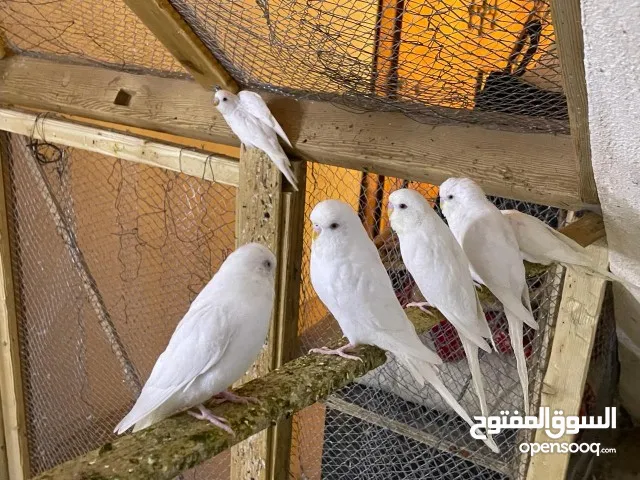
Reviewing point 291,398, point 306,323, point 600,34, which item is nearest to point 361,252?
point 291,398

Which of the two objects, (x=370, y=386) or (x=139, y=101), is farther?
(x=370, y=386)

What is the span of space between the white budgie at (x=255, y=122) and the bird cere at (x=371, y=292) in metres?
0.35

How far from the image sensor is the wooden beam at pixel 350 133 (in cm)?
86

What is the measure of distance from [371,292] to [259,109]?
0.49 m

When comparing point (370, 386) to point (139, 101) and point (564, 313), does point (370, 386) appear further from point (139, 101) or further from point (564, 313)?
point (139, 101)

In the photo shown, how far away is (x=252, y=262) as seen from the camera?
621 mm

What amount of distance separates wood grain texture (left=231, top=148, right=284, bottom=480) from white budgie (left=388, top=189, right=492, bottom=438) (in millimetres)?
454

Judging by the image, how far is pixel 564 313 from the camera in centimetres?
99

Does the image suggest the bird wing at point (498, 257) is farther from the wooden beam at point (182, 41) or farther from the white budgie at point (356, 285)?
the wooden beam at point (182, 41)

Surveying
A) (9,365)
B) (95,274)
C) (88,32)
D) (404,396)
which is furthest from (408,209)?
(9,365)

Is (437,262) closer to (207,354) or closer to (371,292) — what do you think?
(371,292)

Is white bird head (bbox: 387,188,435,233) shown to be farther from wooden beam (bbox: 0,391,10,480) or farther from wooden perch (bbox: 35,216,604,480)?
wooden beam (bbox: 0,391,10,480)

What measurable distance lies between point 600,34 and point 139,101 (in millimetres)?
968

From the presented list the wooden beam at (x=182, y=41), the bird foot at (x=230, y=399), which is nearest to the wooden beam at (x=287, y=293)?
the wooden beam at (x=182, y=41)
